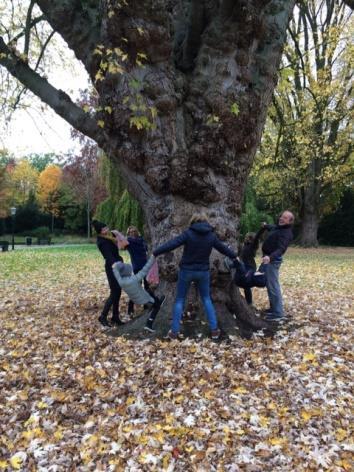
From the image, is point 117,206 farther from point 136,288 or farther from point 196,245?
point 196,245

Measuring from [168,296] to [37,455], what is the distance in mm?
3015

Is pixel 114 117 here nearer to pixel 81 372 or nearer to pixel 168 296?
pixel 168 296

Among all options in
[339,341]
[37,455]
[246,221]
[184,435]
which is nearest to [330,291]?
[339,341]

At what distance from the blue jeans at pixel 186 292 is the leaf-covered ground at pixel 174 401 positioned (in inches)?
12.5

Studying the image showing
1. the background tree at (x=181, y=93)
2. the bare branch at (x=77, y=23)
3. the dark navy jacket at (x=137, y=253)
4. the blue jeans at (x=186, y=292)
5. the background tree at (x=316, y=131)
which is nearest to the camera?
the blue jeans at (x=186, y=292)

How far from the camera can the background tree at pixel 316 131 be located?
73.6ft

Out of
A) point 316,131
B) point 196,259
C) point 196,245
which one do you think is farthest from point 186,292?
point 316,131

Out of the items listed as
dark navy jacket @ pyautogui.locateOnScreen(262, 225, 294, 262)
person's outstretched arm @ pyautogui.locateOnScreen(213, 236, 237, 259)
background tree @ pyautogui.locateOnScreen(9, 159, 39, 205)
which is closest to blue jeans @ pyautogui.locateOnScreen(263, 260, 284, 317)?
dark navy jacket @ pyautogui.locateOnScreen(262, 225, 294, 262)

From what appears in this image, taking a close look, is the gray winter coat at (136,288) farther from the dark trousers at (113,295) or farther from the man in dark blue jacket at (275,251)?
the man in dark blue jacket at (275,251)

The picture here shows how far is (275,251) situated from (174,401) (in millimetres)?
3106

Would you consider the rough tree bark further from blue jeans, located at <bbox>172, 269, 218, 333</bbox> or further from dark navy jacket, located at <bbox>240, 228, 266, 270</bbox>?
dark navy jacket, located at <bbox>240, 228, 266, 270</bbox>

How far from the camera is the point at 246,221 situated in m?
23.7

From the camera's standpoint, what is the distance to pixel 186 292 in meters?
5.66

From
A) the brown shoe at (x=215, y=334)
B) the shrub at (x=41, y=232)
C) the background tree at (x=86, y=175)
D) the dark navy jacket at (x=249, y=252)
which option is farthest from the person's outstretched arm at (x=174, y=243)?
the shrub at (x=41, y=232)
